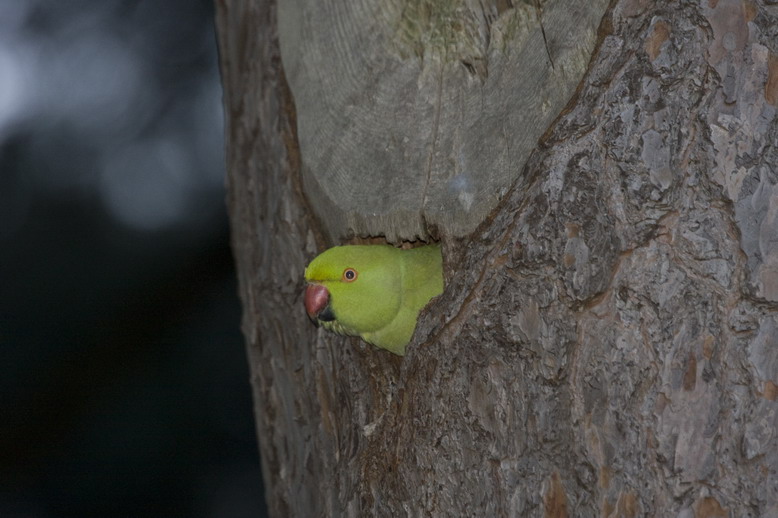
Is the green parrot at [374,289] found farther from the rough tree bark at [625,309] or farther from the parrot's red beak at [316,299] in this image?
the rough tree bark at [625,309]

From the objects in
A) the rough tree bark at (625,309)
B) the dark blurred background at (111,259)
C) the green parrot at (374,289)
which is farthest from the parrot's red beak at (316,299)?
the dark blurred background at (111,259)

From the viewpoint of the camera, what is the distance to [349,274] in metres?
2.25

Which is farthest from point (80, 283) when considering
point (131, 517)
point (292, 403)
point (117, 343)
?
point (292, 403)

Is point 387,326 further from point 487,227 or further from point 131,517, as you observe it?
point 131,517

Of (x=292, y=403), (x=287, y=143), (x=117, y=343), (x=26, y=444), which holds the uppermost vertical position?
(x=287, y=143)

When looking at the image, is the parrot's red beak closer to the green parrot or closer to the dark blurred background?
the green parrot

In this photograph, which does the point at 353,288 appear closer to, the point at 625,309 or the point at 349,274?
the point at 349,274

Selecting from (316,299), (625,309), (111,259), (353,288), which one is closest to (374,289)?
(353,288)

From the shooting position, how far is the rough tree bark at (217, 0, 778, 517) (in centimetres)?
138

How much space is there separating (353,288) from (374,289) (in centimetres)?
7

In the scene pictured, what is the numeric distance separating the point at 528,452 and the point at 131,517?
4.32 meters

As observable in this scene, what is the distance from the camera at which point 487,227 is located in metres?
1.69

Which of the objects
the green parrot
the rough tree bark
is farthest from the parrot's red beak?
the rough tree bark

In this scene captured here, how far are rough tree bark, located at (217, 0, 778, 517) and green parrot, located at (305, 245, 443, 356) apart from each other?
431mm
